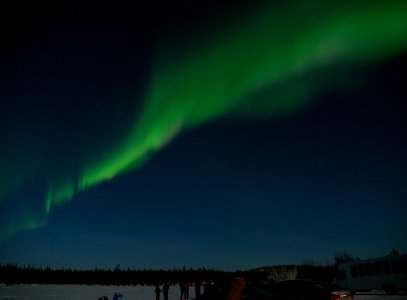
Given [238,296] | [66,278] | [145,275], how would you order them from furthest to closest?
[145,275], [66,278], [238,296]

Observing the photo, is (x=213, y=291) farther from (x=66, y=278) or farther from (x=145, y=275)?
(x=145, y=275)

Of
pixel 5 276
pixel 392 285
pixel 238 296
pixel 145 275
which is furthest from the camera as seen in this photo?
pixel 145 275

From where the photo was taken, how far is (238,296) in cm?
506

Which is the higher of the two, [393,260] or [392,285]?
[393,260]

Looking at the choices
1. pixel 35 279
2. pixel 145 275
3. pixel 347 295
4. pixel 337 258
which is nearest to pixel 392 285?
pixel 347 295

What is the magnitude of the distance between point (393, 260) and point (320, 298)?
1885cm

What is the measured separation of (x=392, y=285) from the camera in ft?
89.6

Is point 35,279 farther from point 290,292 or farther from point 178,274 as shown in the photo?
point 290,292

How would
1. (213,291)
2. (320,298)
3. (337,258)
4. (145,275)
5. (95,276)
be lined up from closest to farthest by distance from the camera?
(320,298), (213,291), (337,258), (95,276), (145,275)

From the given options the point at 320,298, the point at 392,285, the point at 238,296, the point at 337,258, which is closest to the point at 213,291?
the point at 320,298

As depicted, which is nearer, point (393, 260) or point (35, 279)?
point (393, 260)

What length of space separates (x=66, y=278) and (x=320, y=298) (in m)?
144

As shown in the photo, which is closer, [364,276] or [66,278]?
[364,276]

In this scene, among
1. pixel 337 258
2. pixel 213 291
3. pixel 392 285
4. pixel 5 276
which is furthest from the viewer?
pixel 5 276
